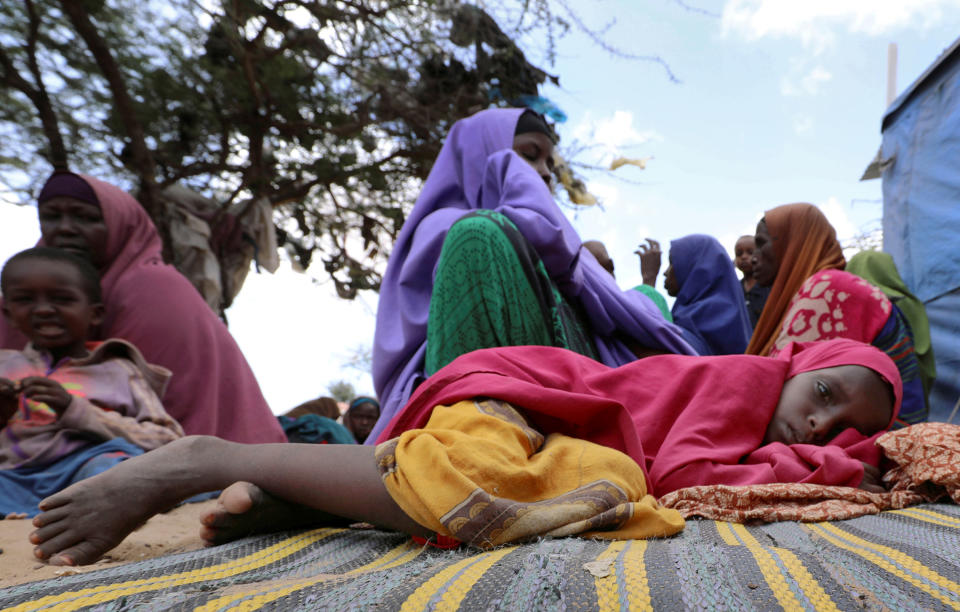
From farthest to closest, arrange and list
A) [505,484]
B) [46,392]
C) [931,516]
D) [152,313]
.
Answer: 1. [152,313]
2. [46,392]
3. [931,516]
4. [505,484]

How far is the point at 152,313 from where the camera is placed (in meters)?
3.14

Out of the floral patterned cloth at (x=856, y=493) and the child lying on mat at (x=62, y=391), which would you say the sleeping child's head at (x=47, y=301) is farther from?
the floral patterned cloth at (x=856, y=493)

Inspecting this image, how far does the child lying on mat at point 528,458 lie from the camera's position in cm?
112

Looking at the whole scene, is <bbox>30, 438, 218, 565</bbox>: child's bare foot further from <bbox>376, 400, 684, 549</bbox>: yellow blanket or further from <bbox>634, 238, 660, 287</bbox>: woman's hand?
<bbox>634, 238, 660, 287</bbox>: woman's hand

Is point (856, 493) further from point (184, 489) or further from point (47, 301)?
point (47, 301)

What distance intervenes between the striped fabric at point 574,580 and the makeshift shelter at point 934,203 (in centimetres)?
417

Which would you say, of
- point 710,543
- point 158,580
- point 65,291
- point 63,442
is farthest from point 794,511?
point 65,291

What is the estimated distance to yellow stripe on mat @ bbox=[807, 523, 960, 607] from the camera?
767 mm

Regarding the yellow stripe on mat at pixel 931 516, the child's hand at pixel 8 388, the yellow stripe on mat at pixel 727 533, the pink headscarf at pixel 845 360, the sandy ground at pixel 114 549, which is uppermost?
the pink headscarf at pixel 845 360

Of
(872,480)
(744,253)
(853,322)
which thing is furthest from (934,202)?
(872,480)

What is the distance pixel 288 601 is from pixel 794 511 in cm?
113

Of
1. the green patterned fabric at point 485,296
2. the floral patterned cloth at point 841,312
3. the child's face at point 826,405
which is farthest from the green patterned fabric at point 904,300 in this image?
the green patterned fabric at point 485,296

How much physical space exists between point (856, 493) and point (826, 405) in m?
0.30

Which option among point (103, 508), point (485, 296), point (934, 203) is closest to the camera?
point (103, 508)
